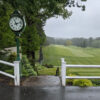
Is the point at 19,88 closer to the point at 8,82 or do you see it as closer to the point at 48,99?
the point at 8,82

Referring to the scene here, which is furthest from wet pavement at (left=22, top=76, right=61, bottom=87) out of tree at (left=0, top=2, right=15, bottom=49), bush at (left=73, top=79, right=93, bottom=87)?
tree at (left=0, top=2, right=15, bottom=49)

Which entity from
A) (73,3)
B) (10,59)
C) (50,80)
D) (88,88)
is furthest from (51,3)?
(10,59)

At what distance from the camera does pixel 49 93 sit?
5.05m

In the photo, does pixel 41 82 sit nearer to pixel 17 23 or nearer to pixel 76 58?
pixel 17 23

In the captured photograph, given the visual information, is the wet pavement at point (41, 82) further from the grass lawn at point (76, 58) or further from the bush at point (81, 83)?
the grass lawn at point (76, 58)

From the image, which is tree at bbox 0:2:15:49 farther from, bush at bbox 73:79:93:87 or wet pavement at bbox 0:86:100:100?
bush at bbox 73:79:93:87

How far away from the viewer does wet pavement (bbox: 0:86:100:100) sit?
4.73 metres

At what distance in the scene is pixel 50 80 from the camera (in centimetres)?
636

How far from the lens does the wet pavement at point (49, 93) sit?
4727 millimetres

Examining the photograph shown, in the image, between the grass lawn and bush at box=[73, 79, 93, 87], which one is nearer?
bush at box=[73, 79, 93, 87]

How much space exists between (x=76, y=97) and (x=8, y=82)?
2801 millimetres

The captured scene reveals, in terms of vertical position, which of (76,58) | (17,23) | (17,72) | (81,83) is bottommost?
(76,58)

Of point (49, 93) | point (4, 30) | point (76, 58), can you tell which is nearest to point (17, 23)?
point (4, 30)

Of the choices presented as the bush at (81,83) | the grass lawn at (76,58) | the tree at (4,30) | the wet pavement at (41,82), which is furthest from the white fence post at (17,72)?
the grass lawn at (76,58)
